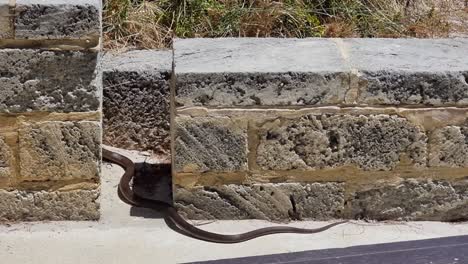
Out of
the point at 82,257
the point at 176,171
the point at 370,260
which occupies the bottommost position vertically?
the point at 82,257

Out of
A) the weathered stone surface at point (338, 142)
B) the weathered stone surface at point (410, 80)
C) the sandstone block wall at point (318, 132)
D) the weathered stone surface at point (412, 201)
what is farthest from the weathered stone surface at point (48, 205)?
the weathered stone surface at point (410, 80)

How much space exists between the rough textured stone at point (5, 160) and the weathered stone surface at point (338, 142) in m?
1.19

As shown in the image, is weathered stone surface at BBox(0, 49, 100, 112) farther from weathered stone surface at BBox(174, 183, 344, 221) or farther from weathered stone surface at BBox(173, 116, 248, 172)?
weathered stone surface at BBox(174, 183, 344, 221)

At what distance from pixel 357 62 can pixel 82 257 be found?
1578 mm

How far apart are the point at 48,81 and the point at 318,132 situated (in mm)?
1293

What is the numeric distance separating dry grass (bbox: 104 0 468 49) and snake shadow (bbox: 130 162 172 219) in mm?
952

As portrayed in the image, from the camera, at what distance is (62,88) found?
4203 mm

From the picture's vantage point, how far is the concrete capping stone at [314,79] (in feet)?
13.8

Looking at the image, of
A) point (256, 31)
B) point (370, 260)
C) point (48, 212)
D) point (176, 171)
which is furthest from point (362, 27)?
point (370, 260)

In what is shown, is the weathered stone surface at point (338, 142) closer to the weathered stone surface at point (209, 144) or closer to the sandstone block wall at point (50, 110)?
the weathered stone surface at point (209, 144)

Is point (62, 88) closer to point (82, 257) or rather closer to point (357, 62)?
point (82, 257)

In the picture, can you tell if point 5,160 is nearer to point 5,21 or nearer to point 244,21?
point 5,21

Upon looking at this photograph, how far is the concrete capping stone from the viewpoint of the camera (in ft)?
13.8

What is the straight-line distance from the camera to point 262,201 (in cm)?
444
